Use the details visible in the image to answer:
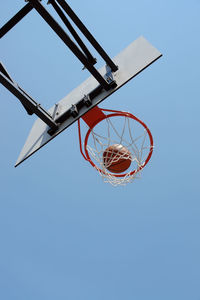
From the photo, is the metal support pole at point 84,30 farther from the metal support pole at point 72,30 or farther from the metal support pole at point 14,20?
the metal support pole at point 14,20

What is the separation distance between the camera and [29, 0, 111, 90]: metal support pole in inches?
134

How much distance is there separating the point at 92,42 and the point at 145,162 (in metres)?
1.91

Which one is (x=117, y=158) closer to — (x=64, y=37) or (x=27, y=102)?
(x=27, y=102)

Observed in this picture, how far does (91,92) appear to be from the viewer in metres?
3.99

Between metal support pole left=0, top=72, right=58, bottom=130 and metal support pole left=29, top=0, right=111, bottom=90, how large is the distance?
792mm

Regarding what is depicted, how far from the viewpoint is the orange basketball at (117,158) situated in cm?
440

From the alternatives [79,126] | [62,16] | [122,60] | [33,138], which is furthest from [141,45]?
[33,138]

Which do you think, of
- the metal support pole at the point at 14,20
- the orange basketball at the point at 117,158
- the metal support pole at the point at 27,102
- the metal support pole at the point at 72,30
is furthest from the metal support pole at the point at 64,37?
the orange basketball at the point at 117,158

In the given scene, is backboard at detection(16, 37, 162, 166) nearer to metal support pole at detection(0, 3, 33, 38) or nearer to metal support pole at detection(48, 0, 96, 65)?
metal support pole at detection(48, 0, 96, 65)

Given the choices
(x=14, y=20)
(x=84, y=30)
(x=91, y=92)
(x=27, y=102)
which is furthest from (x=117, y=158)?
(x=14, y=20)

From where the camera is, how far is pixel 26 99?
3795mm

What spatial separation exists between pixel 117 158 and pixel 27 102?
4.83ft

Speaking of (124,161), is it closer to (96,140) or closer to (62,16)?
(96,140)

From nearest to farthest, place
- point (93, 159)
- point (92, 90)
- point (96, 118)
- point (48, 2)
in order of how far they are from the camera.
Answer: point (48, 2) < point (92, 90) < point (96, 118) < point (93, 159)
